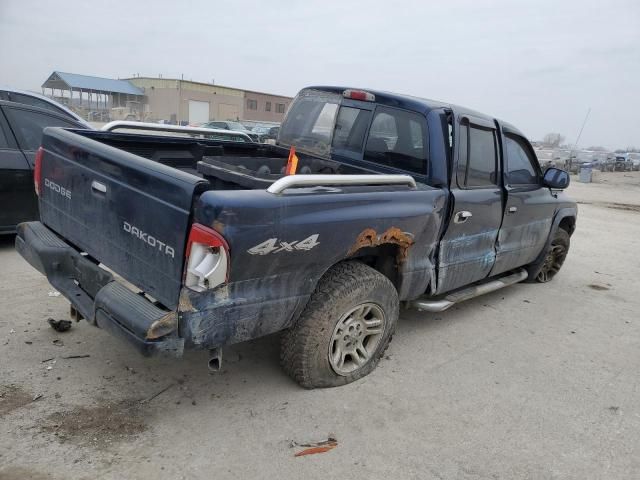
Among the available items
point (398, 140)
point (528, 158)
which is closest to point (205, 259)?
point (398, 140)

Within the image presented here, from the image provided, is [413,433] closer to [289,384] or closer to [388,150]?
[289,384]

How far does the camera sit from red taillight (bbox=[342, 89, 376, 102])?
13.4ft

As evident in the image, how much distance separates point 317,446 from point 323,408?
36 centimetres

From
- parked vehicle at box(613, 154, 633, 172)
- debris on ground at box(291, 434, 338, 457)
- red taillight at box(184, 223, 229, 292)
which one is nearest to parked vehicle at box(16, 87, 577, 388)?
red taillight at box(184, 223, 229, 292)

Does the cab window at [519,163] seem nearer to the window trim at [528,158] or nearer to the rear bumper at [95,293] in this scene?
the window trim at [528,158]

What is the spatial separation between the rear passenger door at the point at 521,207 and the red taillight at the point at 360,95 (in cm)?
133

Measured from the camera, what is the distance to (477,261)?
4.26 meters

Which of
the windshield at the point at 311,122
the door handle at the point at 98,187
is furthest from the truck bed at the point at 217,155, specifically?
Result: the door handle at the point at 98,187

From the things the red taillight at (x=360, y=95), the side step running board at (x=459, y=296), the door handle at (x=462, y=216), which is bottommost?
the side step running board at (x=459, y=296)

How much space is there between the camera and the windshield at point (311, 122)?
4.37 meters

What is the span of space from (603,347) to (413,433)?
2474 mm

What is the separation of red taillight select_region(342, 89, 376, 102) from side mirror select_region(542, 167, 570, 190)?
7.02 ft

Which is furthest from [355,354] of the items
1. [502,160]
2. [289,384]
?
[502,160]

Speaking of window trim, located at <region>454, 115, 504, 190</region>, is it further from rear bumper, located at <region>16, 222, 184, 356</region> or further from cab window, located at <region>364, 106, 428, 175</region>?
rear bumper, located at <region>16, 222, 184, 356</region>
